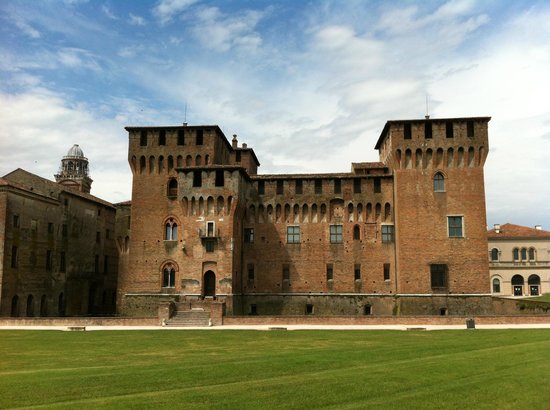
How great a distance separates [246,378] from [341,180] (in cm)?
2989

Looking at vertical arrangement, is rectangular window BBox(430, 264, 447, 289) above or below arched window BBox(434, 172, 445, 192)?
below

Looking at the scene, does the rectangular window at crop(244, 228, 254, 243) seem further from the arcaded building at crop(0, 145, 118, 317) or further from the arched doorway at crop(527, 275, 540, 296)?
the arched doorway at crop(527, 275, 540, 296)

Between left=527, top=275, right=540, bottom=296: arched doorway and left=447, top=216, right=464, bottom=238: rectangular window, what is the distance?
31.3 meters

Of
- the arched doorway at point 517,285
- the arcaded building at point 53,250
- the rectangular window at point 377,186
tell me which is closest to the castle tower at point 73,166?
the arcaded building at point 53,250

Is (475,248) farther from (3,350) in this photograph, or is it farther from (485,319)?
(3,350)

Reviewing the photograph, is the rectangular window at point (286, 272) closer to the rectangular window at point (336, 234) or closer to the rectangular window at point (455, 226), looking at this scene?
the rectangular window at point (336, 234)

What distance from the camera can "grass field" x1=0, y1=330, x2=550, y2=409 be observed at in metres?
10.5

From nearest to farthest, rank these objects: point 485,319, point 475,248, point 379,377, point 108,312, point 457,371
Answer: point 379,377, point 457,371, point 485,319, point 475,248, point 108,312

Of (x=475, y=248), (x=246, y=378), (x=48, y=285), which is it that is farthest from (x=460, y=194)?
(x=48, y=285)

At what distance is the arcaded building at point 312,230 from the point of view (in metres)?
37.8

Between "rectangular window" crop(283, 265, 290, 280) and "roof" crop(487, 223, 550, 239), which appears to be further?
"roof" crop(487, 223, 550, 239)

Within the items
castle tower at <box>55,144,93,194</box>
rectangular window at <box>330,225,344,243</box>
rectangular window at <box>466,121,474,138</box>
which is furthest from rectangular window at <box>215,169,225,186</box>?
castle tower at <box>55,144,93,194</box>

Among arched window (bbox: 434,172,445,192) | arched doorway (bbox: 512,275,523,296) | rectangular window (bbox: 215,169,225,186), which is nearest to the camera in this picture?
rectangular window (bbox: 215,169,225,186)

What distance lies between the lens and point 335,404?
10156 mm
